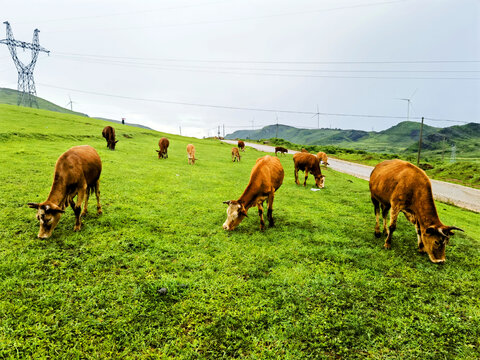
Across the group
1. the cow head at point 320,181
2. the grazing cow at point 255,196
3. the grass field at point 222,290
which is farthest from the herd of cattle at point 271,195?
the cow head at point 320,181

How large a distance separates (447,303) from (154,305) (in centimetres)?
581

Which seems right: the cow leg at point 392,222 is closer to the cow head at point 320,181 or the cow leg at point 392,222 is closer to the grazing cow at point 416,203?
the grazing cow at point 416,203

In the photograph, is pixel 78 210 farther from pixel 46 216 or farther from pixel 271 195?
pixel 271 195

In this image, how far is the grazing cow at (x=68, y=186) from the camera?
5.65 m

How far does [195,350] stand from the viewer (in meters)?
3.39

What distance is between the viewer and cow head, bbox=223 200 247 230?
7.31 metres

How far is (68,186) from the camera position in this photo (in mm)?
6277

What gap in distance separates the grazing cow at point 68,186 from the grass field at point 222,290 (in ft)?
1.64

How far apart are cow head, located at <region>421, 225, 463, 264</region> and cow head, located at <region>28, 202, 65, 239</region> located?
30.6 ft

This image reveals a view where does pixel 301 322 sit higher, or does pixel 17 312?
pixel 17 312

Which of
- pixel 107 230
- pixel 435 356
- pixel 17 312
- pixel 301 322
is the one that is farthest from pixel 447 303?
pixel 107 230

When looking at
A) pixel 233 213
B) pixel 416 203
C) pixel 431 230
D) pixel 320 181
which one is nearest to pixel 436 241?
pixel 431 230

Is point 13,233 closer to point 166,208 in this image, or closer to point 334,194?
point 166,208

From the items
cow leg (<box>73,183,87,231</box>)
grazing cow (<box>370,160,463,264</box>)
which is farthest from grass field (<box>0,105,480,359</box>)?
grazing cow (<box>370,160,463,264</box>)
